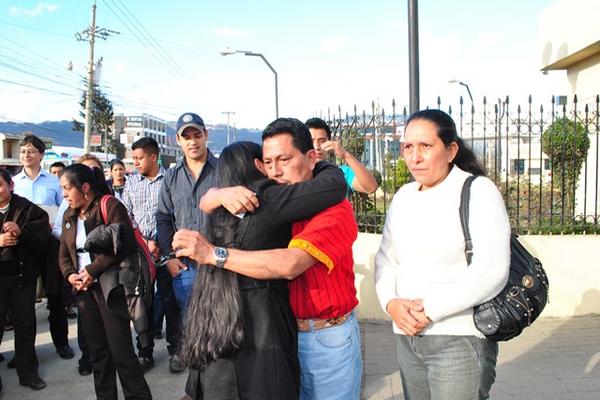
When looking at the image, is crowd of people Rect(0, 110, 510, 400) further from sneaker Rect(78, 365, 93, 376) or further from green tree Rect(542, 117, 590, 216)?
green tree Rect(542, 117, 590, 216)

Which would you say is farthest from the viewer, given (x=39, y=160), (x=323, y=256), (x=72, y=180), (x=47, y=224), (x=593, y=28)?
(x=593, y=28)

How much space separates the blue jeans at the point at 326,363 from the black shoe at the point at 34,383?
3221 millimetres

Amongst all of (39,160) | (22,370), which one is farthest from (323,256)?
(39,160)

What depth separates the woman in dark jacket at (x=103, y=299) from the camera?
352 cm

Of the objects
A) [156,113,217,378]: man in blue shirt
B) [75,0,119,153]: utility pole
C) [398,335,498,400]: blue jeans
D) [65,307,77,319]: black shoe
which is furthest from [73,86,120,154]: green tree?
A: [398,335,498,400]: blue jeans

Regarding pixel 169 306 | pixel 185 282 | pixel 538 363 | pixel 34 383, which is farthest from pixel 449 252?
pixel 34 383

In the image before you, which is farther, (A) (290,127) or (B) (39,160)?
(B) (39,160)

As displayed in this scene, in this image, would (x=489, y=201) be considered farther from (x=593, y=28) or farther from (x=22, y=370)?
(x=593, y=28)

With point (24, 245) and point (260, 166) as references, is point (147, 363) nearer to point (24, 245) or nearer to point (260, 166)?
point (24, 245)

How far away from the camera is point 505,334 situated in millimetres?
1976

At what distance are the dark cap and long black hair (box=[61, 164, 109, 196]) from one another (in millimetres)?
734

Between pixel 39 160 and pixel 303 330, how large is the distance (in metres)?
4.62

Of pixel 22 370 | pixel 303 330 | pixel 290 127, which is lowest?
pixel 22 370

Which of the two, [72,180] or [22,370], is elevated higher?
[72,180]
